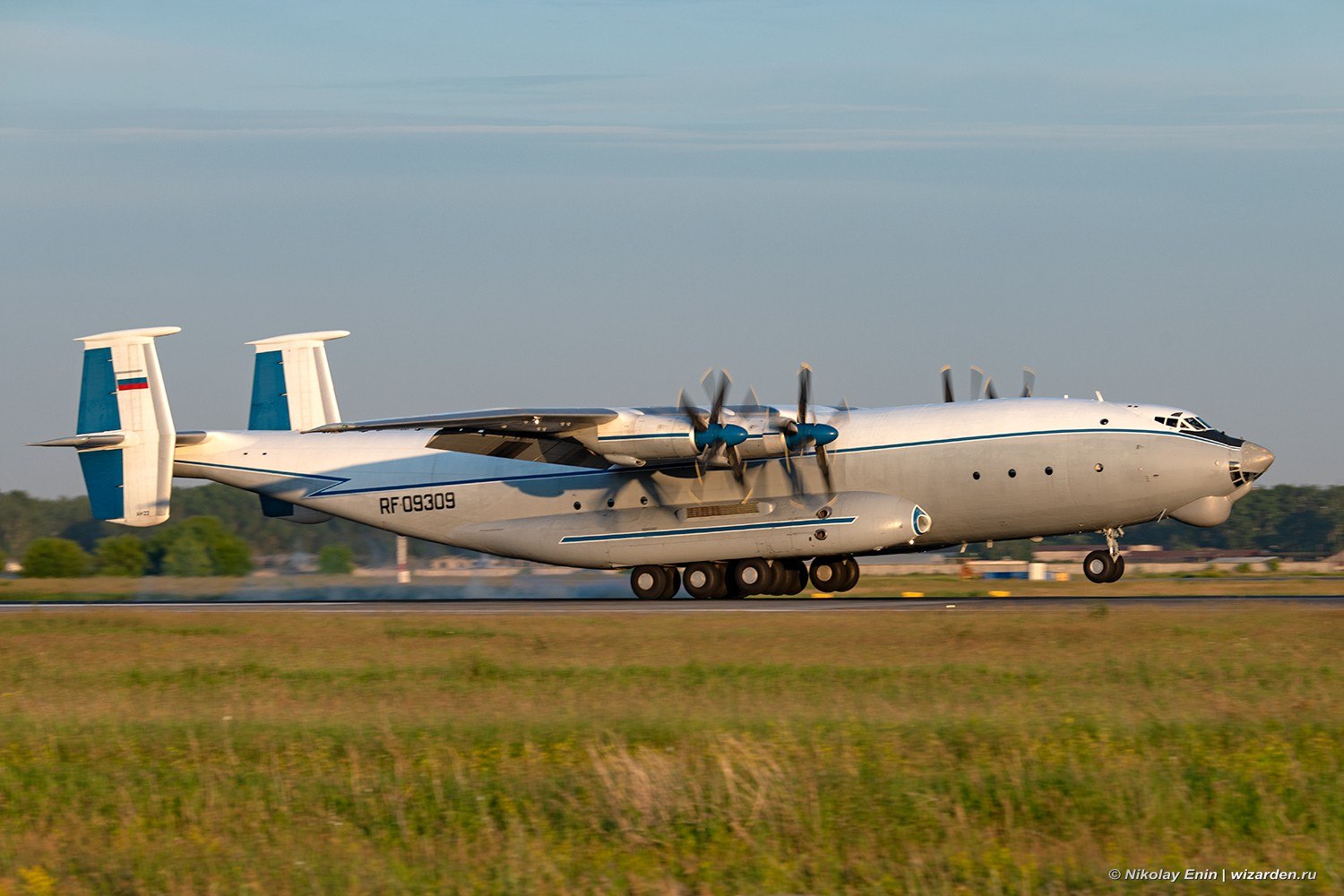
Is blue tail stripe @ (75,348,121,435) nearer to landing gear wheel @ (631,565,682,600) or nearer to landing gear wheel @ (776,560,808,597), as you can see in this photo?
landing gear wheel @ (631,565,682,600)

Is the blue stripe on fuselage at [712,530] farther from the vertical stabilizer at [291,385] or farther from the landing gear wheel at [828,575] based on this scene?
the vertical stabilizer at [291,385]

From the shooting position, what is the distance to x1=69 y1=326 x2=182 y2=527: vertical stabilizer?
42062 millimetres

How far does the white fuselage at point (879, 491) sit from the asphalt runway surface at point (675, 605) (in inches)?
67.3

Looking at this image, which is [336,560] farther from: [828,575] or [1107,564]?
[1107,564]

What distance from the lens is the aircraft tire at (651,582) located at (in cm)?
3916

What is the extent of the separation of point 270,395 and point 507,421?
52.6 feet

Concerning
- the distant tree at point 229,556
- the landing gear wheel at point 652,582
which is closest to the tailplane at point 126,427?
the distant tree at point 229,556

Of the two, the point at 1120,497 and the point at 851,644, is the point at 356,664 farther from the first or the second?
the point at 1120,497

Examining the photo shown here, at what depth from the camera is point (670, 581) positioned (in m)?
39.3

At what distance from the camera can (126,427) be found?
42031 millimetres

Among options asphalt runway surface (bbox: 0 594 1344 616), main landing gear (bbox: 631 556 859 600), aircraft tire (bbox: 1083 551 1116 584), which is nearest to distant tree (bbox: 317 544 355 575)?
asphalt runway surface (bbox: 0 594 1344 616)

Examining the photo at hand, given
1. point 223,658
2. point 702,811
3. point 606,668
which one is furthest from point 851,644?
point 702,811

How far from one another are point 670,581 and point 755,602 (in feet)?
13.2

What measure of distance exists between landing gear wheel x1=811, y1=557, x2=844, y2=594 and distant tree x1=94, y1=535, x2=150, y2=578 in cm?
3280
